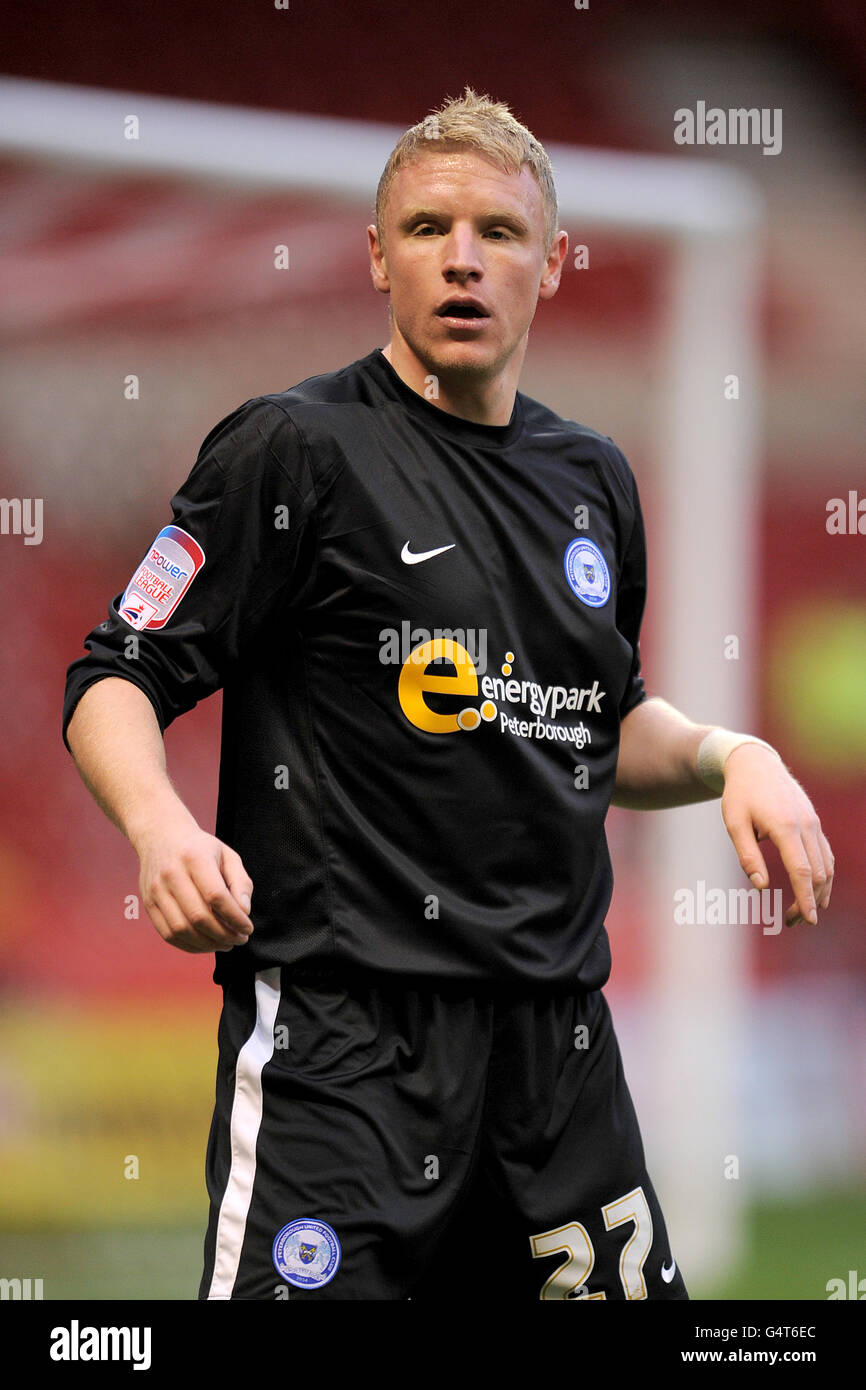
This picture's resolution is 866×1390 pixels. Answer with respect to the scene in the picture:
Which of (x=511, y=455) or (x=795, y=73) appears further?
(x=795, y=73)

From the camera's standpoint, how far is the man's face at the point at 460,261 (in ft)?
5.16

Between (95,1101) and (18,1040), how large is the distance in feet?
0.68

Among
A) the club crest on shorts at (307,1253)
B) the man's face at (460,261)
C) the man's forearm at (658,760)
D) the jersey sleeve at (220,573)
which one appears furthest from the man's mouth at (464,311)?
the club crest on shorts at (307,1253)

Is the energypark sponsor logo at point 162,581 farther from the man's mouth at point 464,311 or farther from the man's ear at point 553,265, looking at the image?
the man's ear at point 553,265

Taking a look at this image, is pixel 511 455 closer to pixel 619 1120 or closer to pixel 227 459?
pixel 227 459

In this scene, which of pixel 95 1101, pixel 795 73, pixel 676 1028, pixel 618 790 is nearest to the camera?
pixel 618 790

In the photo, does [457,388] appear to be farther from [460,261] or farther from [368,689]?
[368,689]

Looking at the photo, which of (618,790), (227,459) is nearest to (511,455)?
(227,459)

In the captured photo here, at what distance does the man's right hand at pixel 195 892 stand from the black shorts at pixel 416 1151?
9.0 inches

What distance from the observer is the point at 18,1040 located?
312cm

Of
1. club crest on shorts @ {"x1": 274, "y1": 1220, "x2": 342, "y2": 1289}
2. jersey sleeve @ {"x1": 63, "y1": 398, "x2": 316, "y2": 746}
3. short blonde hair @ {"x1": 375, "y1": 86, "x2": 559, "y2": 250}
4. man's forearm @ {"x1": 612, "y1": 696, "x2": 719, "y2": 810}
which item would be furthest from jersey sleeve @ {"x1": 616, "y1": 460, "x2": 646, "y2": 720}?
club crest on shorts @ {"x1": 274, "y1": 1220, "x2": 342, "y2": 1289}

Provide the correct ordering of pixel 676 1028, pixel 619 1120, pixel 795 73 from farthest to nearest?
pixel 795 73 < pixel 676 1028 < pixel 619 1120

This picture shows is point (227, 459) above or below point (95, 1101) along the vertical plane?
above

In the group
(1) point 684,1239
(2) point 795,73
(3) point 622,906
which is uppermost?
(2) point 795,73
